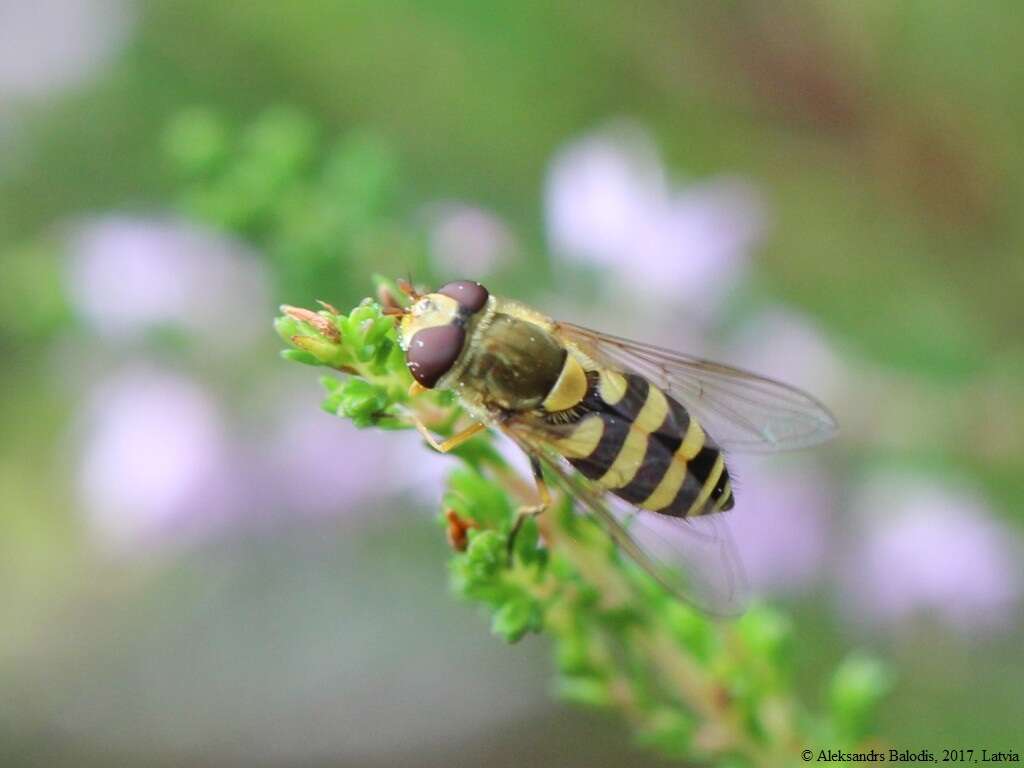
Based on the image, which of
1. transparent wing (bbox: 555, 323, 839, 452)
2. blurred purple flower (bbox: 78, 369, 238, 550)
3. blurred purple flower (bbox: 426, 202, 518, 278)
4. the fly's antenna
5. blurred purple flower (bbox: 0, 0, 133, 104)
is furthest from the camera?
blurred purple flower (bbox: 0, 0, 133, 104)

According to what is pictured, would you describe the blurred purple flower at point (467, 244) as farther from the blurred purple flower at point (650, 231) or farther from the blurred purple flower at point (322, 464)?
the blurred purple flower at point (322, 464)

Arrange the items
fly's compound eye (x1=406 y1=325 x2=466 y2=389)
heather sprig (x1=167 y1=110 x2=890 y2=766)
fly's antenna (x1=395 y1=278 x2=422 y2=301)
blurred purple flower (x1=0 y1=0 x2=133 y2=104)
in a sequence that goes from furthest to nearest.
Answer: blurred purple flower (x1=0 y1=0 x2=133 y2=104), fly's antenna (x1=395 y1=278 x2=422 y2=301), fly's compound eye (x1=406 y1=325 x2=466 y2=389), heather sprig (x1=167 y1=110 x2=890 y2=766)

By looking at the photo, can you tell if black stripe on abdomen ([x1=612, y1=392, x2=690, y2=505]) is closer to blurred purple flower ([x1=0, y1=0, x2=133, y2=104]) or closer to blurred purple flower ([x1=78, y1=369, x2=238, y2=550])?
blurred purple flower ([x1=78, y1=369, x2=238, y2=550])

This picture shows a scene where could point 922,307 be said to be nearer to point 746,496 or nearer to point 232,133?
point 746,496

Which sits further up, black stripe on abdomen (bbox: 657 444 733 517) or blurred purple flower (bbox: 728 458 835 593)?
blurred purple flower (bbox: 728 458 835 593)

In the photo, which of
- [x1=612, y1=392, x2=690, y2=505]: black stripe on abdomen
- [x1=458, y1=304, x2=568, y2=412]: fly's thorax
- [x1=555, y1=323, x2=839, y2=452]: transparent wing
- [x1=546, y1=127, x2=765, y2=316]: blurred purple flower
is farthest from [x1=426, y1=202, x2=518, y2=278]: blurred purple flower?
[x1=612, y1=392, x2=690, y2=505]: black stripe on abdomen

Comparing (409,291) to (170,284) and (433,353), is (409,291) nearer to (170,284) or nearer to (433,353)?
(433,353)

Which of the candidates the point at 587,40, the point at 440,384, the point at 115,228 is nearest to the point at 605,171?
the point at 587,40
